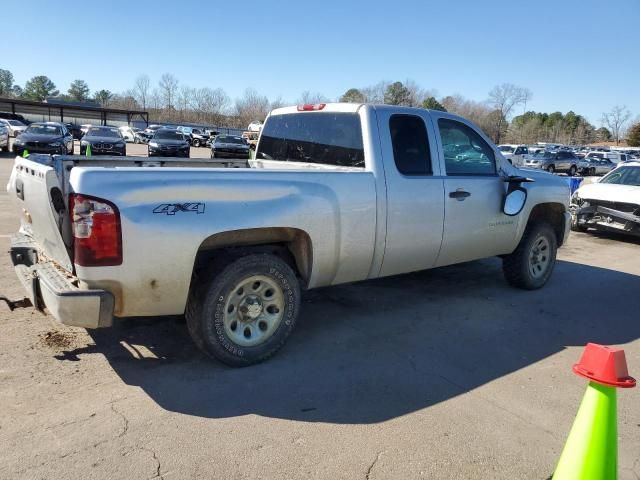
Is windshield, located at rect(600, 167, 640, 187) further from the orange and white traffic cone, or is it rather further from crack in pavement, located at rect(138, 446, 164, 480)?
crack in pavement, located at rect(138, 446, 164, 480)

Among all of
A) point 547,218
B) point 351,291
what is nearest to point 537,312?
point 547,218

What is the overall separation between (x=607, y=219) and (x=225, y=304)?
957 cm

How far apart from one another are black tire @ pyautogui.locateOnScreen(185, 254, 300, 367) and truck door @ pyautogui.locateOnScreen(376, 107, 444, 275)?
1098 millimetres

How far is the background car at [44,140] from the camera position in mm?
22125

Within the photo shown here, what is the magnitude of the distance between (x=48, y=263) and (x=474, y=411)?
3.28 m

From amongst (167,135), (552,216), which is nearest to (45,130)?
(167,135)

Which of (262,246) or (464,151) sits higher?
(464,151)

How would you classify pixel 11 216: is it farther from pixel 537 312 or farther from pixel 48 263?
pixel 537 312

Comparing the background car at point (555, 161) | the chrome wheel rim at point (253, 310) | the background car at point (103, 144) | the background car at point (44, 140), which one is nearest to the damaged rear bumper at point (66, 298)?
the chrome wheel rim at point (253, 310)

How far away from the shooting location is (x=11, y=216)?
9336 millimetres

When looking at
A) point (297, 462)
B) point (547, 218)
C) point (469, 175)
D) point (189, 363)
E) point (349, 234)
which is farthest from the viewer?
point (547, 218)

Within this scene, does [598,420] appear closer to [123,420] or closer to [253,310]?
[253,310]

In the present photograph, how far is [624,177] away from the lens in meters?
11.2

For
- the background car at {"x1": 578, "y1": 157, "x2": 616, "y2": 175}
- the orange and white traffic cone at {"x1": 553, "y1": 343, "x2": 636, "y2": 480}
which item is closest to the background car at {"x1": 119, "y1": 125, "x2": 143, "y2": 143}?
the background car at {"x1": 578, "y1": 157, "x2": 616, "y2": 175}
